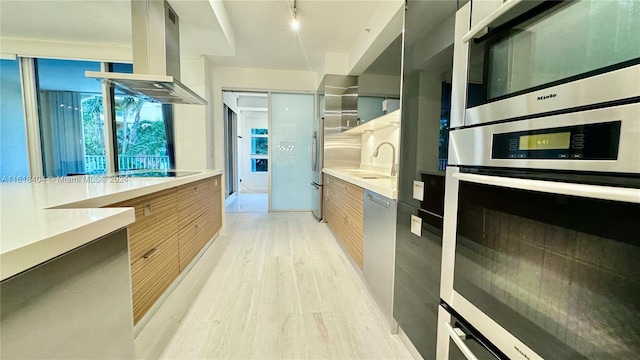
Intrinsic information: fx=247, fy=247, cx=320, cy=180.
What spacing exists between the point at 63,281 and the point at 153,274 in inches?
43.1

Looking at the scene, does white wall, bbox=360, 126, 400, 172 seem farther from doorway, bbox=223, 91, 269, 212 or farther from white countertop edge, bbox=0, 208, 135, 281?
doorway, bbox=223, 91, 269, 212

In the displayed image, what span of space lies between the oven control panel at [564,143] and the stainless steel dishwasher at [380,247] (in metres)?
0.83

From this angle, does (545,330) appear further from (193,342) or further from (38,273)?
(193,342)

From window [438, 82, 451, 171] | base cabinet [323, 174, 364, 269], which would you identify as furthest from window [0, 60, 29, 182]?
window [438, 82, 451, 171]

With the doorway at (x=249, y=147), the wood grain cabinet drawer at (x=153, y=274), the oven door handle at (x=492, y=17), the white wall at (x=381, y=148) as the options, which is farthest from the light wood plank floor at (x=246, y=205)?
the oven door handle at (x=492, y=17)

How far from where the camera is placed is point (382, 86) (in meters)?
2.50

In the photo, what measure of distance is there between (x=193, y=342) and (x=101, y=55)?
14.2ft

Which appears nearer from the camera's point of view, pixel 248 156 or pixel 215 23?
pixel 215 23

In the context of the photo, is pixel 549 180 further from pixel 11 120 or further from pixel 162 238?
pixel 11 120

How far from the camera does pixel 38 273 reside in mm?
540

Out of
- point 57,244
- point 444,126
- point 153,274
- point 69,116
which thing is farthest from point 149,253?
point 69,116

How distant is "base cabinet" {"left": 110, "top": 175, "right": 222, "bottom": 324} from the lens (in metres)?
1.38

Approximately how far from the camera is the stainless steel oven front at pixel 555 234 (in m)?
0.51

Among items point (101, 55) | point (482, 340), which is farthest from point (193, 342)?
point (101, 55)
